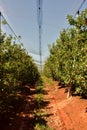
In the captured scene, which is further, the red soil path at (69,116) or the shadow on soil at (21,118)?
the shadow on soil at (21,118)

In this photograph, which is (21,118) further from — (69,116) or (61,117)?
(69,116)

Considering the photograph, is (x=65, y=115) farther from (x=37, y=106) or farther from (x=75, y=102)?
(x=37, y=106)

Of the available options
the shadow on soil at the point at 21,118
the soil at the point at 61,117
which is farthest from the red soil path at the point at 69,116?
the shadow on soil at the point at 21,118

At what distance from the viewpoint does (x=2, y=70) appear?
12.6 meters

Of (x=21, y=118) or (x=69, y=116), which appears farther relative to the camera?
(x=21, y=118)

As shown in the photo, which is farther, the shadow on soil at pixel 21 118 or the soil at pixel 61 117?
the shadow on soil at pixel 21 118

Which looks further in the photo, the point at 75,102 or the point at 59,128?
the point at 75,102

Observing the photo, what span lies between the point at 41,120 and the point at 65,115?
1.86m

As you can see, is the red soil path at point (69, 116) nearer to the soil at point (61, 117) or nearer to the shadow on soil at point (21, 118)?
the soil at point (61, 117)

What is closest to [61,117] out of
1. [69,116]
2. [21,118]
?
[69,116]

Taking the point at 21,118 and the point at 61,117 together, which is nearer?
the point at 61,117

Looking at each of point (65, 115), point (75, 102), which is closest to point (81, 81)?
point (65, 115)

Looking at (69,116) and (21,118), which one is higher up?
Result: (69,116)

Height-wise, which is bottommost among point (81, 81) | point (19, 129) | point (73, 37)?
point (19, 129)
